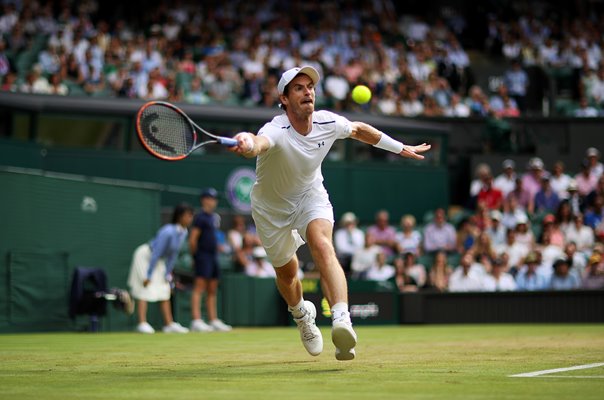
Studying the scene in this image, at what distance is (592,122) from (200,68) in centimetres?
886

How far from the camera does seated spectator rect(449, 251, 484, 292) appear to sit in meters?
18.8

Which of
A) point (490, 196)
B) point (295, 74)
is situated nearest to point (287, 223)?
point (295, 74)

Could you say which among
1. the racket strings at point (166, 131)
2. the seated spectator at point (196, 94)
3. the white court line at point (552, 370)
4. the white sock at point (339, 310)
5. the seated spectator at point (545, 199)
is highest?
the seated spectator at point (196, 94)

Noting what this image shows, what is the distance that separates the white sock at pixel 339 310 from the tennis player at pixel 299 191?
2 cm

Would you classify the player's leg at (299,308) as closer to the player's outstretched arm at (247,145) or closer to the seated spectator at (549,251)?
the player's outstretched arm at (247,145)

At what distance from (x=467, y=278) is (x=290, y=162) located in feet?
38.1

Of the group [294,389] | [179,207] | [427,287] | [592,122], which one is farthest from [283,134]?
[592,122]

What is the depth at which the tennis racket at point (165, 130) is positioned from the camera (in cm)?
732

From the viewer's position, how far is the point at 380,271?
1945cm

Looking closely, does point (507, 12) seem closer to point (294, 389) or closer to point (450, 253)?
point (450, 253)

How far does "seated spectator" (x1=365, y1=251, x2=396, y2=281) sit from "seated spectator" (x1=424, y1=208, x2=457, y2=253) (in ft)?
4.07

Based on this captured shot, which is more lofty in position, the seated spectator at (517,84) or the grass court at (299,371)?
the seated spectator at (517,84)

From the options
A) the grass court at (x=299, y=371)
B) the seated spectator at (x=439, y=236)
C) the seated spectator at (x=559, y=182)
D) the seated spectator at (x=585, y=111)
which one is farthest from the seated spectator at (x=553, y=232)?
the grass court at (x=299, y=371)

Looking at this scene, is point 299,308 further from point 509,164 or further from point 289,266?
point 509,164
